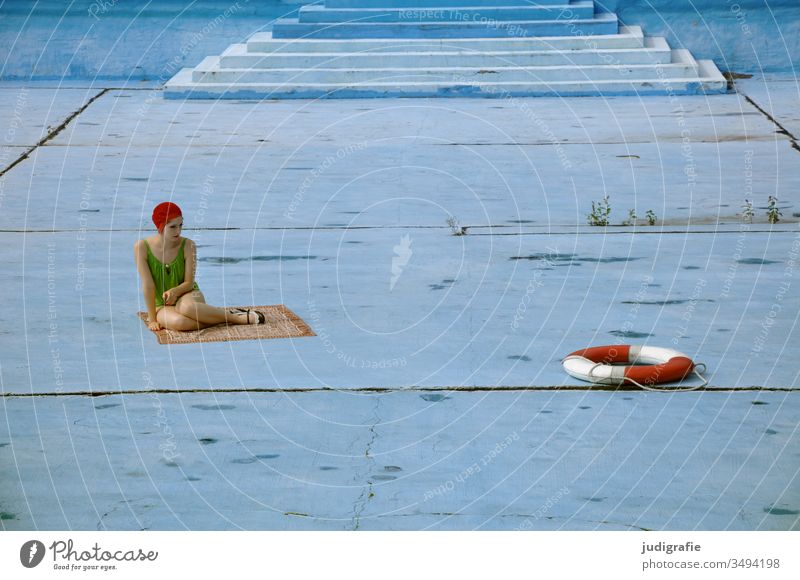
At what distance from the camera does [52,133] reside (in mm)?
11281

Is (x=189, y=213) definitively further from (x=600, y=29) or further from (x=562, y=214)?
(x=600, y=29)

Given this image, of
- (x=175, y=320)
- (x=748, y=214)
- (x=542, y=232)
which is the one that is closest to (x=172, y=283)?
(x=175, y=320)

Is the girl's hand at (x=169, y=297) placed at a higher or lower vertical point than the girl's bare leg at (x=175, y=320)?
higher

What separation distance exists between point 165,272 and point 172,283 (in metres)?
0.07

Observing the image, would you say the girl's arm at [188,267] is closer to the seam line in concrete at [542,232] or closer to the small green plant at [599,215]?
the seam line in concrete at [542,232]

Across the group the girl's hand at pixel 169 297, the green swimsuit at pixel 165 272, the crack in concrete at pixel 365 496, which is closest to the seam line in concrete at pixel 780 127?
the green swimsuit at pixel 165 272

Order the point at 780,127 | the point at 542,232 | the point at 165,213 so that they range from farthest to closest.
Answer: the point at 780,127 → the point at 542,232 → the point at 165,213

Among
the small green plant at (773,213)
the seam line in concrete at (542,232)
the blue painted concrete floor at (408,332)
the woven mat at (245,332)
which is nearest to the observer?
the blue painted concrete floor at (408,332)

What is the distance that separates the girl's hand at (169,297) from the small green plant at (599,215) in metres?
2.93

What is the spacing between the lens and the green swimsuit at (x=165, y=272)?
5.97 meters

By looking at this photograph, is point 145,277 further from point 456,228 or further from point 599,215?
point 599,215

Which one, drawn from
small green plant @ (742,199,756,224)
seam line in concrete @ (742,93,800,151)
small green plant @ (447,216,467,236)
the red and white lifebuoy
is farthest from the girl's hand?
seam line in concrete @ (742,93,800,151)

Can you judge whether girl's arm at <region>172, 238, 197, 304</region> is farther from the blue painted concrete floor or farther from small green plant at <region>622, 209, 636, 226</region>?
small green plant at <region>622, 209, 636, 226</region>
